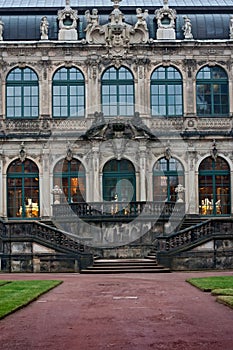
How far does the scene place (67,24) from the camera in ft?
137

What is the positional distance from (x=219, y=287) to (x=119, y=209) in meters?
16.1

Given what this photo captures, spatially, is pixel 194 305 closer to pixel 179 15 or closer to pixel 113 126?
pixel 113 126

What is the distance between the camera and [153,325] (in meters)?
13.2

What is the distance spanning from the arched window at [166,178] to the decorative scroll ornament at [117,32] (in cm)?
704

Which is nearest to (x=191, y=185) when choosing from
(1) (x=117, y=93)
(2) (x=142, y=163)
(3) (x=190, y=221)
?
(3) (x=190, y=221)

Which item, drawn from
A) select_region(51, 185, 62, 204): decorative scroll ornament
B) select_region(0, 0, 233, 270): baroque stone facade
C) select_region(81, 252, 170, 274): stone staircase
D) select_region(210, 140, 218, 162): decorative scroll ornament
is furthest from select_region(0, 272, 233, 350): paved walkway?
select_region(210, 140, 218, 162): decorative scroll ornament

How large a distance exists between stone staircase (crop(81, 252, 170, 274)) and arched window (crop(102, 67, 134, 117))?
508 inches

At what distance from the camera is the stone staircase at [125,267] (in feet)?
92.0

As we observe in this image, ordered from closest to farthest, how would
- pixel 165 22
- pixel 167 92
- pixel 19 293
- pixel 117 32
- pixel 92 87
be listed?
pixel 19 293, pixel 92 87, pixel 117 32, pixel 167 92, pixel 165 22

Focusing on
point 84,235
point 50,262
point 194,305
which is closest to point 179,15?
point 84,235

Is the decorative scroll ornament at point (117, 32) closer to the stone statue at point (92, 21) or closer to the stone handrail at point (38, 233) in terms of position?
the stone statue at point (92, 21)

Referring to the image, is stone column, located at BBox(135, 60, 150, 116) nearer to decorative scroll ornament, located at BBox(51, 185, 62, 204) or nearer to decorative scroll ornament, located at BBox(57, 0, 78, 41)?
decorative scroll ornament, located at BBox(57, 0, 78, 41)

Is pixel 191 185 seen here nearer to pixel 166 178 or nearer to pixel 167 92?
pixel 166 178

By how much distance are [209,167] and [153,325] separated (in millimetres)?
28279
